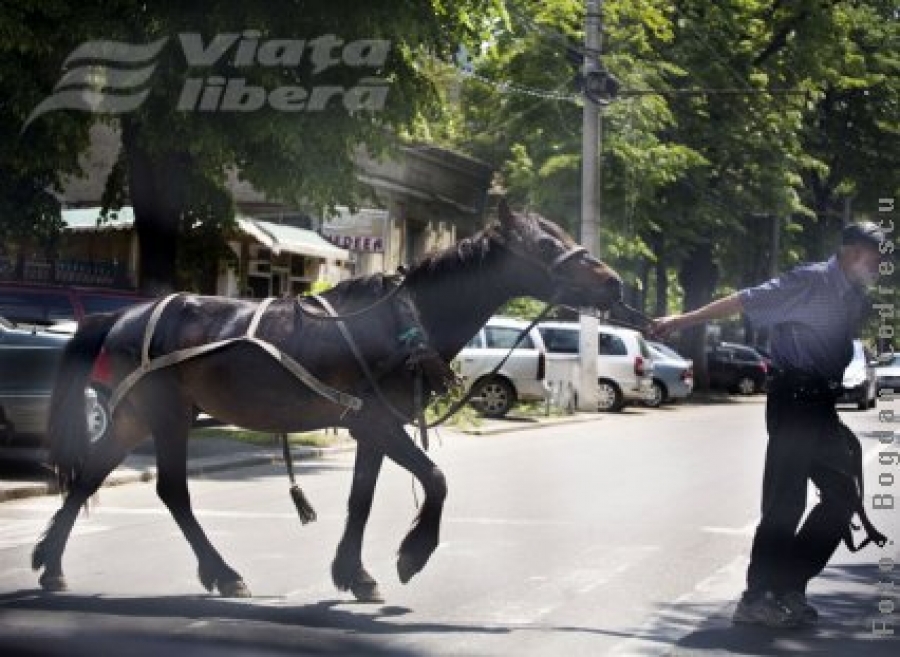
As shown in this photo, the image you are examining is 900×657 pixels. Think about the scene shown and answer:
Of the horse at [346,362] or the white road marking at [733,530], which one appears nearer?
the horse at [346,362]

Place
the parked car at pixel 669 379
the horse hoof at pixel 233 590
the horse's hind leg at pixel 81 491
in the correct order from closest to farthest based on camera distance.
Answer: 1. the horse hoof at pixel 233 590
2. the horse's hind leg at pixel 81 491
3. the parked car at pixel 669 379

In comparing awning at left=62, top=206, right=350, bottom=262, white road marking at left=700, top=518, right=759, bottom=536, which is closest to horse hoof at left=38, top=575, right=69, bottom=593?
white road marking at left=700, top=518, right=759, bottom=536

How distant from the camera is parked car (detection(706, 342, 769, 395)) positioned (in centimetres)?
4419

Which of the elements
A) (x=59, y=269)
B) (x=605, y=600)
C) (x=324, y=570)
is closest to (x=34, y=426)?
(x=324, y=570)

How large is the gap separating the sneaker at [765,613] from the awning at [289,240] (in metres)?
17.1

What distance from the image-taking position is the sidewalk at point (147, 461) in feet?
40.2

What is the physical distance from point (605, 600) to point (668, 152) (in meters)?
24.4

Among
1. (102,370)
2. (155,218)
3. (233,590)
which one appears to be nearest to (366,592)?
(233,590)

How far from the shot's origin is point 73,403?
795cm

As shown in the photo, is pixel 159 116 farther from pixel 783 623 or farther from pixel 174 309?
pixel 783 623

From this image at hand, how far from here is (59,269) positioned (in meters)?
24.3

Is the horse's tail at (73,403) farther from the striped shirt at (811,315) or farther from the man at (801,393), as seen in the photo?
the striped shirt at (811,315)

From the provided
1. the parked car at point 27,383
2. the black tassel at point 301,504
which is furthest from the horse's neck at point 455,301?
the parked car at point 27,383

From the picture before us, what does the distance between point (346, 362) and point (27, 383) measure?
7.43 metres
